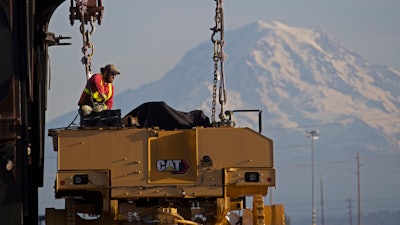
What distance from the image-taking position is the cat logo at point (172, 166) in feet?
70.0

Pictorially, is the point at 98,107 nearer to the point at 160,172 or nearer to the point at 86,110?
the point at 86,110

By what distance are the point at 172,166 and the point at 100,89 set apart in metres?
1.72

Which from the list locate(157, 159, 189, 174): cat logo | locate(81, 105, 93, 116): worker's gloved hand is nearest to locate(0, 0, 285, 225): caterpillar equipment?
locate(157, 159, 189, 174): cat logo

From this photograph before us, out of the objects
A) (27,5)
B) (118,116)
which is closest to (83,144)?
(118,116)

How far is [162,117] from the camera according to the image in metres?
23.0

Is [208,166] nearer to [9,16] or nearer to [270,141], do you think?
[270,141]

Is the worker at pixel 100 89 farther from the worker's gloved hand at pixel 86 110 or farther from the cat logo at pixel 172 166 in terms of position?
the cat logo at pixel 172 166

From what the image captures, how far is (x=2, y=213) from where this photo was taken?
19859 mm

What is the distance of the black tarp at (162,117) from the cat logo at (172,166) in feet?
4.90

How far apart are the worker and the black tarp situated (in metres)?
0.75

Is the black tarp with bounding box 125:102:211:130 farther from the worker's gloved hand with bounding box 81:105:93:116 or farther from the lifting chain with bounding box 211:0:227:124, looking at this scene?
the worker's gloved hand with bounding box 81:105:93:116

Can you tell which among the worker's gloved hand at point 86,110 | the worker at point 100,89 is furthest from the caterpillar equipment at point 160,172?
the worker at point 100,89

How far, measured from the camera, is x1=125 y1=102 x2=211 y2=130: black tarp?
75.2 feet

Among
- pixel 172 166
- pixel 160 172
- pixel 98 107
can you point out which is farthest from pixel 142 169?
pixel 98 107
